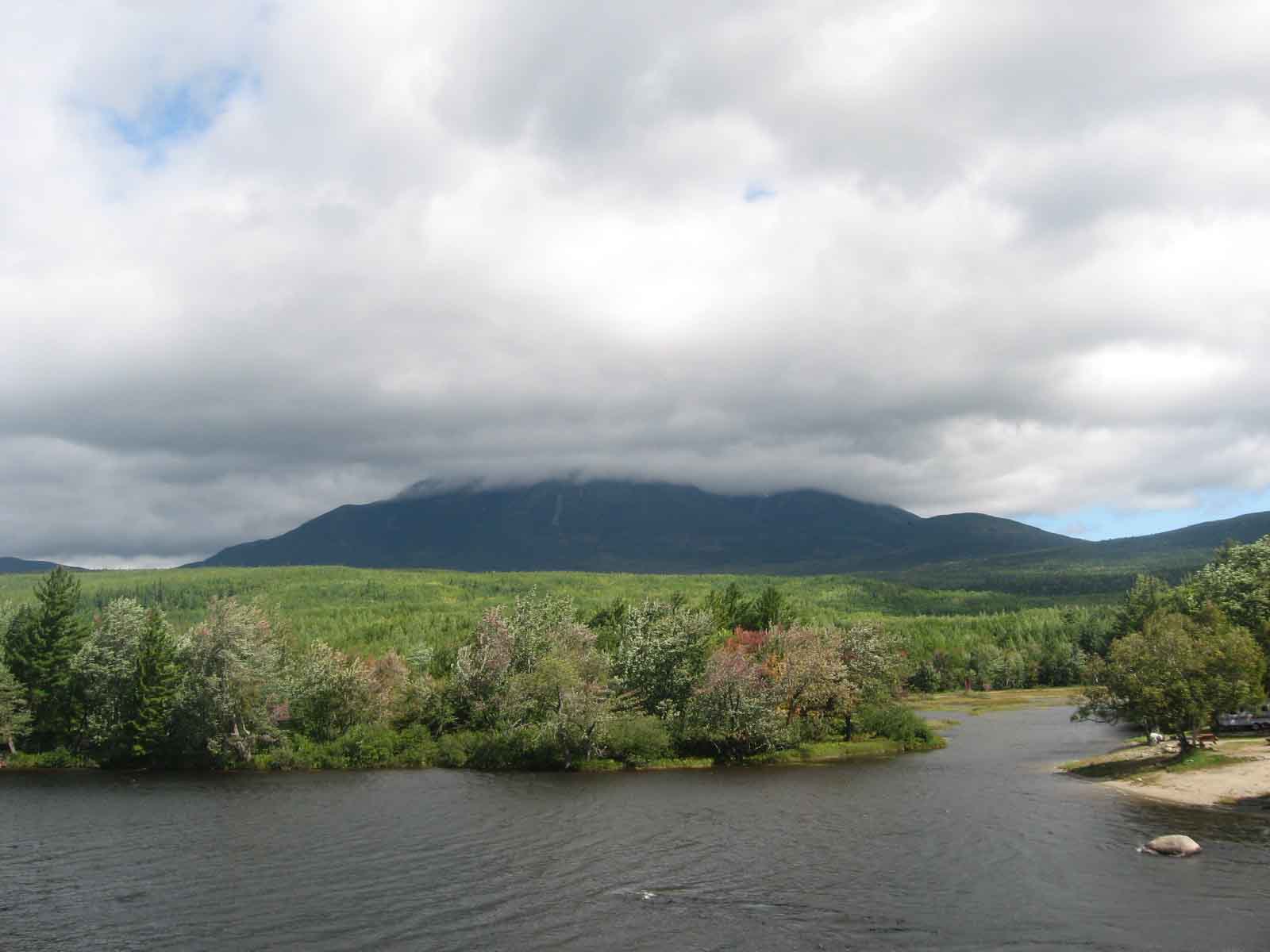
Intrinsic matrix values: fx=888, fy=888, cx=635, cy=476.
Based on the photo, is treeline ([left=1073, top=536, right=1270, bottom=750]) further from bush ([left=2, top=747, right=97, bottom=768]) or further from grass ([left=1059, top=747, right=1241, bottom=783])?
bush ([left=2, top=747, right=97, bottom=768])

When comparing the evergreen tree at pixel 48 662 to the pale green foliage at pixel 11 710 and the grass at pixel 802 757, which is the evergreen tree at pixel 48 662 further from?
the grass at pixel 802 757

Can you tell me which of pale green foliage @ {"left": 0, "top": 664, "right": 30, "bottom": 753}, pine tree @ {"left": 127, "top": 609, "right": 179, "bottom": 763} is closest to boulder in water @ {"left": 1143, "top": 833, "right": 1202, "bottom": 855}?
pine tree @ {"left": 127, "top": 609, "right": 179, "bottom": 763}

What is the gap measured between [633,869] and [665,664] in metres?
51.8

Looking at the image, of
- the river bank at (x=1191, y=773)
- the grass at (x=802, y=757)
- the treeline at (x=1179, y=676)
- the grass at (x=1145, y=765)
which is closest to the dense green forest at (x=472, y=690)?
the grass at (x=802, y=757)

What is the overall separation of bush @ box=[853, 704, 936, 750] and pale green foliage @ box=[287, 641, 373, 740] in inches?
2318

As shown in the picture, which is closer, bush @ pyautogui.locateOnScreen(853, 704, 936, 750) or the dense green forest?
the dense green forest

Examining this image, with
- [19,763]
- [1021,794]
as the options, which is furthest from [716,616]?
[19,763]

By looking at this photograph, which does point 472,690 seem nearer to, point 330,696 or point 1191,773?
point 330,696

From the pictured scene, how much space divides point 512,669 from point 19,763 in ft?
185

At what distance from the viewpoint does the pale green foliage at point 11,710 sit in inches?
3957

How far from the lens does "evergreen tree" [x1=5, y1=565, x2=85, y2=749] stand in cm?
10531

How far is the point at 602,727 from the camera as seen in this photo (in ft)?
300

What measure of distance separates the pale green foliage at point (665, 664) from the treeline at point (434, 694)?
0.21 metres

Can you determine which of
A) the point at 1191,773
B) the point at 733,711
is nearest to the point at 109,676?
the point at 733,711
